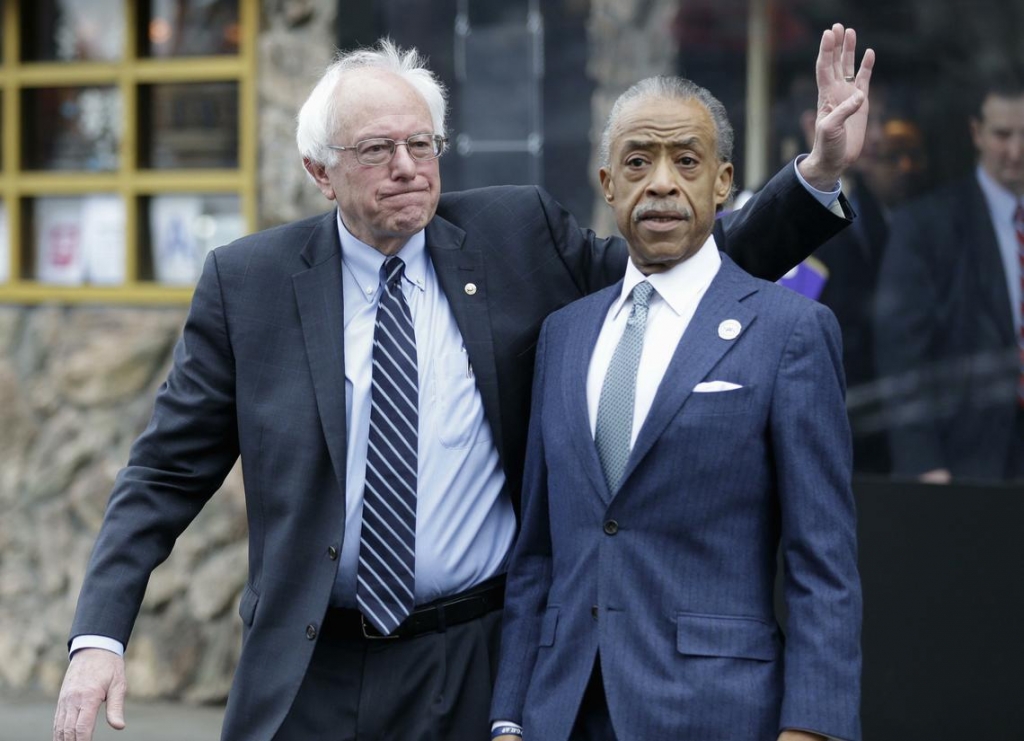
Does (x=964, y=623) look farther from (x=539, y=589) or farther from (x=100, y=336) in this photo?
(x=100, y=336)

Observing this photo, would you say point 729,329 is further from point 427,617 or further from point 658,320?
point 427,617

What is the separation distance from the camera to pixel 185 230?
6039 mm

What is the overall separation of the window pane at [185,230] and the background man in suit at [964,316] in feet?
8.45

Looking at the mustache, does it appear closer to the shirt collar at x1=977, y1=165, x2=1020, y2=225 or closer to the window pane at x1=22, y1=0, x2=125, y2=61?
the shirt collar at x1=977, y1=165, x2=1020, y2=225

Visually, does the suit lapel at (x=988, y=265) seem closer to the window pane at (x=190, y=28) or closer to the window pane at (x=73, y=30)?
the window pane at (x=190, y=28)

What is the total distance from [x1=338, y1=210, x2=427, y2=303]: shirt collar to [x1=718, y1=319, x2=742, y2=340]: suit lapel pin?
2.44 feet

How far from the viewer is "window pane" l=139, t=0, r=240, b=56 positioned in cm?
589

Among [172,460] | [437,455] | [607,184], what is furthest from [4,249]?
[607,184]

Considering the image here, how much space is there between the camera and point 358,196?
2.96 metres

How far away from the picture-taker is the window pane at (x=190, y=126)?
5.93 metres

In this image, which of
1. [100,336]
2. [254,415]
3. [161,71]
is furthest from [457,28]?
[254,415]

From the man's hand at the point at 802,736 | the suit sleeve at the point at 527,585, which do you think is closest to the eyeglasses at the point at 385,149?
the suit sleeve at the point at 527,585

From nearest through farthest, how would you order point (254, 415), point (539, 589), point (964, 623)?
point (539, 589) → point (254, 415) → point (964, 623)

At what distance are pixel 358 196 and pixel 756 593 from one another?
3.65 ft
